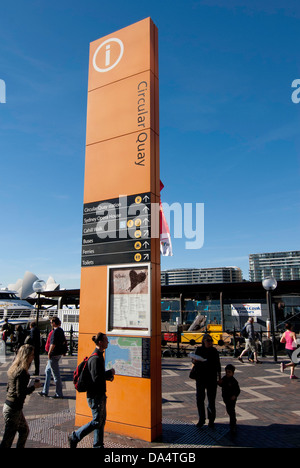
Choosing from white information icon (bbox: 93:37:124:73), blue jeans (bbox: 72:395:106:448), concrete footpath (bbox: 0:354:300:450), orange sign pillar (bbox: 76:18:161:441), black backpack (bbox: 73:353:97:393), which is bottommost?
concrete footpath (bbox: 0:354:300:450)

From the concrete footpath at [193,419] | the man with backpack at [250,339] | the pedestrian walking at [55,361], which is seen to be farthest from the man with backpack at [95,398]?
the man with backpack at [250,339]

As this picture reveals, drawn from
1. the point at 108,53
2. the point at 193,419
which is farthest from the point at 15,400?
the point at 108,53

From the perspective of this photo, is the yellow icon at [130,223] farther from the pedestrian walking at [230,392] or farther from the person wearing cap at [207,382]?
the pedestrian walking at [230,392]

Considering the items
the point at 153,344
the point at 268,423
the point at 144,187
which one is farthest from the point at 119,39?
the point at 268,423

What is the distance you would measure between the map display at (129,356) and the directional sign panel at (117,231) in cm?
142

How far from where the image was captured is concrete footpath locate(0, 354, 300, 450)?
18.0 feet

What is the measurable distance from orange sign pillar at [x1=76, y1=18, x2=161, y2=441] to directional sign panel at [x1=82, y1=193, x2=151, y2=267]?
0.06 ft

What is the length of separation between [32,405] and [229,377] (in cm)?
476

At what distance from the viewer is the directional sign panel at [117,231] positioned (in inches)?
244

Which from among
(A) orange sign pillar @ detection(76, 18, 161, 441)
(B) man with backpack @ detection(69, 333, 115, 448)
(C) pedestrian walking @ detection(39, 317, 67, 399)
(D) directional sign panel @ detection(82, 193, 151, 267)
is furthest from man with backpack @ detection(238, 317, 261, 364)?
(B) man with backpack @ detection(69, 333, 115, 448)

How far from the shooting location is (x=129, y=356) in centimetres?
588

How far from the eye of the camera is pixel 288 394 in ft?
30.2

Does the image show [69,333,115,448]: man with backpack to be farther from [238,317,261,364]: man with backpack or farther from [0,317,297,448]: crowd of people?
[238,317,261,364]: man with backpack
